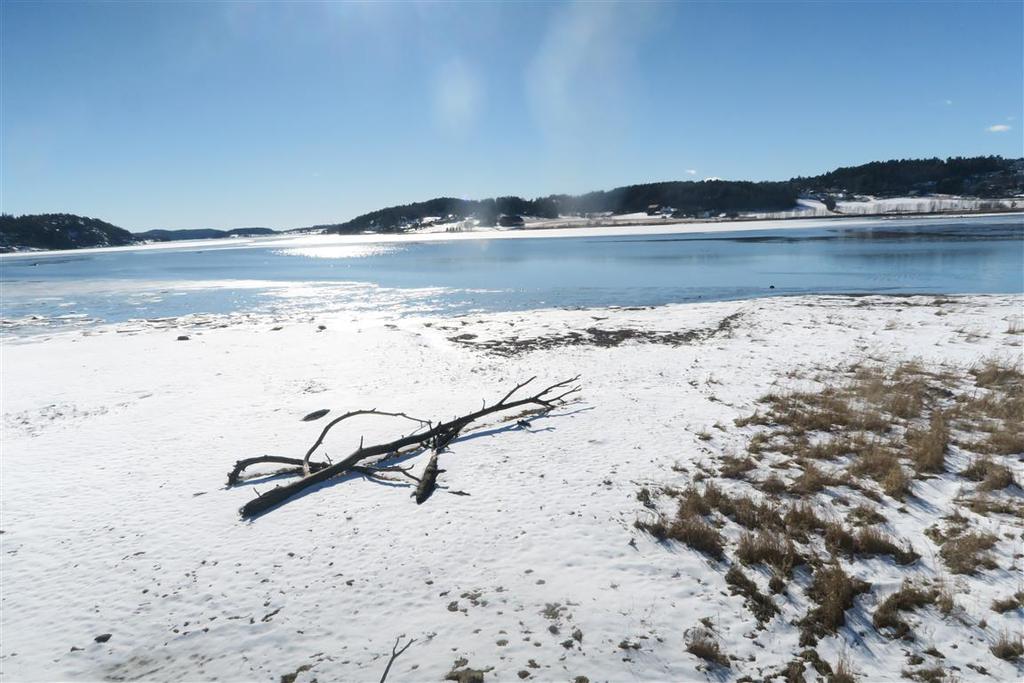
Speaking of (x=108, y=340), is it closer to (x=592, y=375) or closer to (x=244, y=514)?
(x=244, y=514)

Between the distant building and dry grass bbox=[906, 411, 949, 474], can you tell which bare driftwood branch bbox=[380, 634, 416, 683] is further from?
the distant building

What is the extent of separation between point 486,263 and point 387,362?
41877 mm

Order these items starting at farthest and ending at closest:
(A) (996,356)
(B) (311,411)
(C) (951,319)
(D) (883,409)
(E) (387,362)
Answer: (C) (951,319), (E) (387,362), (A) (996,356), (B) (311,411), (D) (883,409)

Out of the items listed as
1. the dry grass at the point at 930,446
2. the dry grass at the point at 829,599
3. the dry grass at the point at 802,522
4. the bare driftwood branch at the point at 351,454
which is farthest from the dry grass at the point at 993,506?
the bare driftwood branch at the point at 351,454

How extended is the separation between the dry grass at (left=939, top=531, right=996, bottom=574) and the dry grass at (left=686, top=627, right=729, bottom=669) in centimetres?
306

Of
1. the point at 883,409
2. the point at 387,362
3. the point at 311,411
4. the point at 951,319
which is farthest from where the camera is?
the point at 951,319

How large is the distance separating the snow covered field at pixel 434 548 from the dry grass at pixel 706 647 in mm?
67

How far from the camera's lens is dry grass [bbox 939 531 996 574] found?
5703 millimetres

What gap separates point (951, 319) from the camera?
1966cm

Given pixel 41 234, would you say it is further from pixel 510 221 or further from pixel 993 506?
pixel 993 506

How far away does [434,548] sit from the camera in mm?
6914

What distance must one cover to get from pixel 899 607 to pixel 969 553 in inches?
56.5

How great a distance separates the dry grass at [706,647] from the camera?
4887 millimetres

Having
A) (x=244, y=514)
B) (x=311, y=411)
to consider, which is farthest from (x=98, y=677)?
(x=311, y=411)
